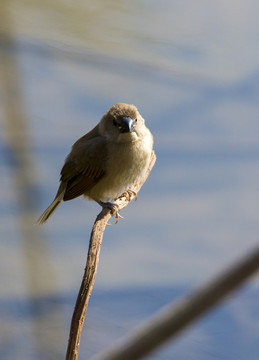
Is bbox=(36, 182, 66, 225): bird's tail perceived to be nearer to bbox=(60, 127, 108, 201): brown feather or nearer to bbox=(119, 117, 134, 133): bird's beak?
bbox=(60, 127, 108, 201): brown feather

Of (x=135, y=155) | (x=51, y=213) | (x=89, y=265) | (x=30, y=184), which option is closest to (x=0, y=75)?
(x=30, y=184)

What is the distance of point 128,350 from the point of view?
17 centimetres

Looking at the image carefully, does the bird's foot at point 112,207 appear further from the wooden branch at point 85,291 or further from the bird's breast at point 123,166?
the wooden branch at point 85,291

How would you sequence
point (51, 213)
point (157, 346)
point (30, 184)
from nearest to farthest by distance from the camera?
point (157, 346) → point (30, 184) → point (51, 213)

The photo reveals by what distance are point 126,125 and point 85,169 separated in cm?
19

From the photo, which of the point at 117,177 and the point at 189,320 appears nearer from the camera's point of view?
the point at 189,320

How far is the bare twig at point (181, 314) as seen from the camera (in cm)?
16

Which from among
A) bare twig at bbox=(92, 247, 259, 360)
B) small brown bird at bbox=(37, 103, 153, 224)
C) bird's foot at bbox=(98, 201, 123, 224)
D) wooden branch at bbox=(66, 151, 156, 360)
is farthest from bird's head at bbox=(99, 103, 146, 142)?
bare twig at bbox=(92, 247, 259, 360)

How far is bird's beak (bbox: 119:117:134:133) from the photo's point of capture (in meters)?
1.53

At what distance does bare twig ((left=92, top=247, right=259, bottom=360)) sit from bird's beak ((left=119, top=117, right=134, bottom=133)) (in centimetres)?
136

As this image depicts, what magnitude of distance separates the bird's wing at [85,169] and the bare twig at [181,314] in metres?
1.41

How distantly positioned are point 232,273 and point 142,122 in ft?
4.77

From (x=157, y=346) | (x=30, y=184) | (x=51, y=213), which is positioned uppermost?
(x=51, y=213)

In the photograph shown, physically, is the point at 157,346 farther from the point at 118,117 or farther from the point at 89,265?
the point at 118,117
